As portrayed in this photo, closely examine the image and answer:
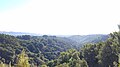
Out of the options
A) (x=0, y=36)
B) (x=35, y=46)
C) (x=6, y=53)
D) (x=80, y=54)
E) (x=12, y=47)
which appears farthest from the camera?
Answer: (x=35, y=46)

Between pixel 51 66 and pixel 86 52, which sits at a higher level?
pixel 86 52

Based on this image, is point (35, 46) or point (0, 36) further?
point (35, 46)

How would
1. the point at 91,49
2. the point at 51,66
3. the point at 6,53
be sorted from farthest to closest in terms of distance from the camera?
the point at 6,53 < the point at 51,66 < the point at 91,49

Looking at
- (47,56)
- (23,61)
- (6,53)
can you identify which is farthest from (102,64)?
(47,56)

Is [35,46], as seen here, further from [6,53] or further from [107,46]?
[107,46]

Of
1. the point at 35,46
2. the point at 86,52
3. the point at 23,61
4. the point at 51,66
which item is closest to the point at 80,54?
the point at 86,52

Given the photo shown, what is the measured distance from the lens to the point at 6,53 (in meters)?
144

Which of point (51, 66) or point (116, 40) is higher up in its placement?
point (116, 40)

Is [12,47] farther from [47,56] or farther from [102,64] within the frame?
[102,64]

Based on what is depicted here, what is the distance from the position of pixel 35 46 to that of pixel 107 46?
130 metres

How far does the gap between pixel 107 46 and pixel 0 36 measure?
116 meters

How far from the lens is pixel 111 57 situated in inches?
2584

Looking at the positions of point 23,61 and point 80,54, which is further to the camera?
point 80,54

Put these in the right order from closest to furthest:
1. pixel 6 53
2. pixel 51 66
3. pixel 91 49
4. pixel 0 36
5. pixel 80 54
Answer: pixel 91 49 → pixel 80 54 → pixel 51 66 → pixel 6 53 → pixel 0 36
